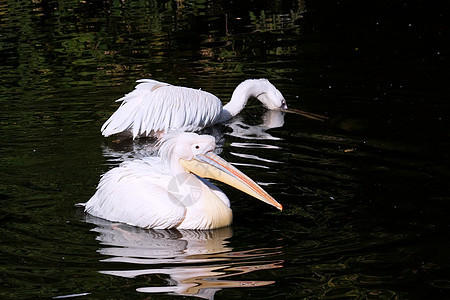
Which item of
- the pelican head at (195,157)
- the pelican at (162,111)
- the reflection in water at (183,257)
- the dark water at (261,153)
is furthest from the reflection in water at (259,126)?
the reflection in water at (183,257)

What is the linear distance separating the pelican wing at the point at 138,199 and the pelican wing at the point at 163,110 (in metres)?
1.91

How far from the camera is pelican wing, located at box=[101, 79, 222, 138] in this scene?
6.95 metres

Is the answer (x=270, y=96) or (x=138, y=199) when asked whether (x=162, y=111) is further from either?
(x=138, y=199)

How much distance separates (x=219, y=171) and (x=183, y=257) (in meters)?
0.74

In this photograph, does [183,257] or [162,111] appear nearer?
[183,257]

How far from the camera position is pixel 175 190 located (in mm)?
4746

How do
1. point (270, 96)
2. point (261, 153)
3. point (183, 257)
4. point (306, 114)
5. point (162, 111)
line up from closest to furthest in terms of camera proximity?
point (183, 257) → point (261, 153) → point (162, 111) → point (306, 114) → point (270, 96)

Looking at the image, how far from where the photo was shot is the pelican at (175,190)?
464 centimetres

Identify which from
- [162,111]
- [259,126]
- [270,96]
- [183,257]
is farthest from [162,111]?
[183,257]

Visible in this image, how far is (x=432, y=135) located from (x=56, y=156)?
293 cm

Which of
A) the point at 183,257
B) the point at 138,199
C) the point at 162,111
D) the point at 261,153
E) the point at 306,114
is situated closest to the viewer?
the point at 183,257

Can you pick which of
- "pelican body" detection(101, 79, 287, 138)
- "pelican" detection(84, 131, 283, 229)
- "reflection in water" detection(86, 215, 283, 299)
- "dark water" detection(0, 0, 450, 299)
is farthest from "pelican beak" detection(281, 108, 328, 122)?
"reflection in water" detection(86, 215, 283, 299)

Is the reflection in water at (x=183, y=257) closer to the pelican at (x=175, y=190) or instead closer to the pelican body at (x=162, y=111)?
the pelican at (x=175, y=190)

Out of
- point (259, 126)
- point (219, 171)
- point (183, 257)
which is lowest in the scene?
point (183, 257)
